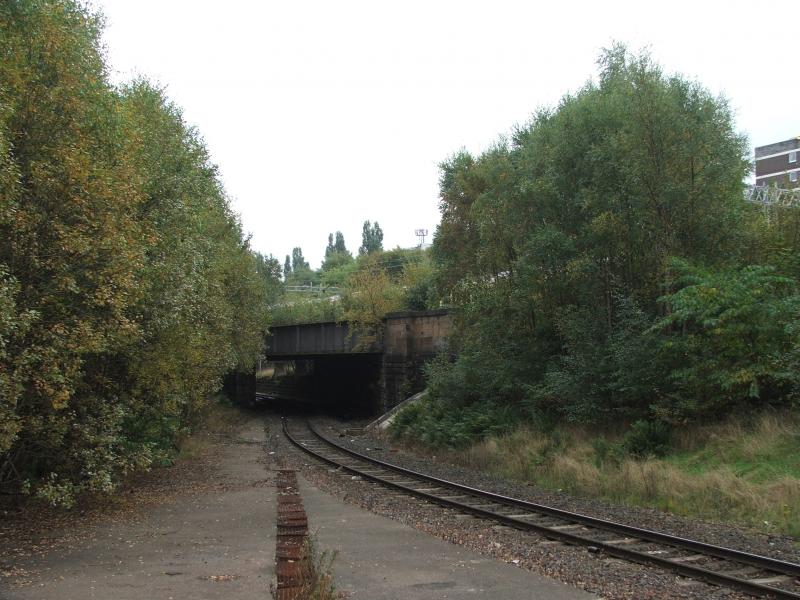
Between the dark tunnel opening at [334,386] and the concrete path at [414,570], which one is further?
the dark tunnel opening at [334,386]

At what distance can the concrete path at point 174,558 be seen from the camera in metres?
7.37

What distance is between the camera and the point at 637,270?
19.5 metres

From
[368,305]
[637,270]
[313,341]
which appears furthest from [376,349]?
[637,270]

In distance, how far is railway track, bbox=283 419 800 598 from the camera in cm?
790

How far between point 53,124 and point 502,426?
1544 centimetres

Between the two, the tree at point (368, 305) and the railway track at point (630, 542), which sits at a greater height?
the tree at point (368, 305)

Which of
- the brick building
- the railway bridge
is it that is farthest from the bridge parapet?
the brick building

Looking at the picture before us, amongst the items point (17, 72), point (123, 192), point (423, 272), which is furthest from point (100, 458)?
point (423, 272)

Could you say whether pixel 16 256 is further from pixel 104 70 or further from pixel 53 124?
pixel 104 70

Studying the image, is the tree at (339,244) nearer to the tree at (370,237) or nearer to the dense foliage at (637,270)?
the tree at (370,237)

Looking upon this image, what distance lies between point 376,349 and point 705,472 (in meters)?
Answer: 28.4

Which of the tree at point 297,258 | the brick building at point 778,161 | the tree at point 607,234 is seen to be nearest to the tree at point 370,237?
the tree at point 297,258

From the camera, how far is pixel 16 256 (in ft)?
29.8

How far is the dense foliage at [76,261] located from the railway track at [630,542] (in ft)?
19.7
